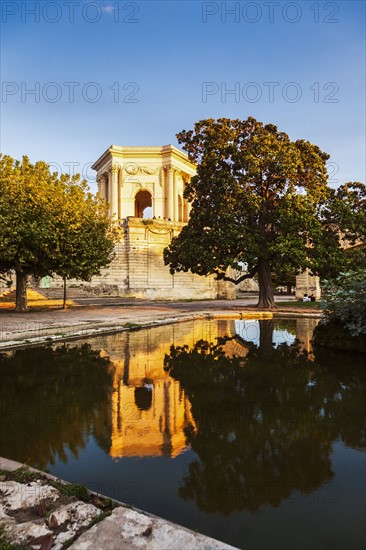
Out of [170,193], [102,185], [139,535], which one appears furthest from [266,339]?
[102,185]

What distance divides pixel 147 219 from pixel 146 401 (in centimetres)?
3999

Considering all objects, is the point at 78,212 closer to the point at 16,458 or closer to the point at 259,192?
the point at 259,192

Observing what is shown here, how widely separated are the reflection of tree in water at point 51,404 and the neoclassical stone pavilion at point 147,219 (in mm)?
26047

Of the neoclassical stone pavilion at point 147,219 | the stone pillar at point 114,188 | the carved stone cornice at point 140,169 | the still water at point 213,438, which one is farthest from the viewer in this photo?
the carved stone cornice at point 140,169

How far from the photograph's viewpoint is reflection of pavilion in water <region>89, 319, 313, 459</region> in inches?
151

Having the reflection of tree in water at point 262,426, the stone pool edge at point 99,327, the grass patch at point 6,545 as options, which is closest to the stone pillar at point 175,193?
the stone pool edge at point 99,327

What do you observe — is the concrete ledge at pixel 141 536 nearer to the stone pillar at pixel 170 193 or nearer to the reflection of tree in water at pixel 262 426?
the reflection of tree in water at pixel 262 426

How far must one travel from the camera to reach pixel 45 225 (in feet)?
61.5

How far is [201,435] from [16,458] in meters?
1.86

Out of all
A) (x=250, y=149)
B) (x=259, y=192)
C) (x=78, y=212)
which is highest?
(x=250, y=149)

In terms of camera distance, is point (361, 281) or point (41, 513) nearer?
point (41, 513)

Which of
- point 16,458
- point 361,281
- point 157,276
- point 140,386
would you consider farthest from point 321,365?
point 157,276

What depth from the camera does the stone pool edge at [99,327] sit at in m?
10.0

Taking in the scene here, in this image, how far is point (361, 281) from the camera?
916 centimetres
